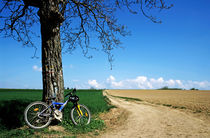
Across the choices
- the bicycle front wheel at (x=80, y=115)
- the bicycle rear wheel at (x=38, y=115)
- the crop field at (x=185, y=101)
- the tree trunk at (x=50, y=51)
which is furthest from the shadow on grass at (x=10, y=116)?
the crop field at (x=185, y=101)

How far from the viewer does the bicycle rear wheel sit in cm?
556

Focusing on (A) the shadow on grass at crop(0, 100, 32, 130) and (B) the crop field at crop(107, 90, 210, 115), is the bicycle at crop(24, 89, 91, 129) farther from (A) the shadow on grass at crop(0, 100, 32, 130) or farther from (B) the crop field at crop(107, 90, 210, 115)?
(B) the crop field at crop(107, 90, 210, 115)

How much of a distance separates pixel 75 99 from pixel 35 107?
154 centimetres

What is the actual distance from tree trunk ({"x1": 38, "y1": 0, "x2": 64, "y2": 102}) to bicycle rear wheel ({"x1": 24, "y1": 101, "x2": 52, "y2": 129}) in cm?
55

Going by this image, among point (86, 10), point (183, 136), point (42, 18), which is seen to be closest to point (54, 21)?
point (42, 18)

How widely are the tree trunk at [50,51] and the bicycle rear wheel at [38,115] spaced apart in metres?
0.55

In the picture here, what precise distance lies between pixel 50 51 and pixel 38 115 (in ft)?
8.37

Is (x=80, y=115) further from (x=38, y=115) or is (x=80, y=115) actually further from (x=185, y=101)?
(x=185, y=101)

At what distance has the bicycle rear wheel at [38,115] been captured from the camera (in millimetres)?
5559

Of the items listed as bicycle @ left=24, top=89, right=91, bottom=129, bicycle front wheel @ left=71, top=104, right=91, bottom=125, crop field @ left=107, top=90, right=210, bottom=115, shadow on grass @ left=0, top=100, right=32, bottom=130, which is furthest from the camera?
crop field @ left=107, top=90, right=210, bottom=115

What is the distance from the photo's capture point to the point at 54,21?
6.45 m

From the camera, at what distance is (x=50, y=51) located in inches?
253

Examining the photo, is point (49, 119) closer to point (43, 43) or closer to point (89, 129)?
point (89, 129)

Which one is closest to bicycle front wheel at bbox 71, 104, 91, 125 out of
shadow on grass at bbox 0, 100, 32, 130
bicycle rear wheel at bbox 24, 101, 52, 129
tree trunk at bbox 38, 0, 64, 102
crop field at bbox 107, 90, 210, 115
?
tree trunk at bbox 38, 0, 64, 102
